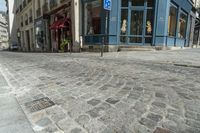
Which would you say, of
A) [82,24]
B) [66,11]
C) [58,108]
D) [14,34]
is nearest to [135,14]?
[82,24]

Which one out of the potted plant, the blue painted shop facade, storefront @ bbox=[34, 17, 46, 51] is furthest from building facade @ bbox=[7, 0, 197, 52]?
storefront @ bbox=[34, 17, 46, 51]

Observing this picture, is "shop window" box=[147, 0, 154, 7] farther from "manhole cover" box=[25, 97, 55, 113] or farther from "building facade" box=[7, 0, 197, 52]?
"manhole cover" box=[25, 97, 55, 113]

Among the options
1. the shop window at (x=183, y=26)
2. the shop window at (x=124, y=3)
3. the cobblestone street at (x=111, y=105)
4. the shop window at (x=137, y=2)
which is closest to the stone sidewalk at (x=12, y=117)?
the cobblestone street at (x=111, y=105)

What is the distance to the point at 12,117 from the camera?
261 centimetres

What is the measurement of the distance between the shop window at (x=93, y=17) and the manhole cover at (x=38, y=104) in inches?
399

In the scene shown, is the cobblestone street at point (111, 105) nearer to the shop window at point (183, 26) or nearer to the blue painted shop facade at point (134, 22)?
the blue painted shop facade at point (134, 22)

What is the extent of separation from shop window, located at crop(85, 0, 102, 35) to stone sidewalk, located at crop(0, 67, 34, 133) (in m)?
10.2

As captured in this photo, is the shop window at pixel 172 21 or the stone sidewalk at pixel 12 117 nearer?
the stone sidewalk at pixel 12 117

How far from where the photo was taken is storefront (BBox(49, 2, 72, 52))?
15.0 m

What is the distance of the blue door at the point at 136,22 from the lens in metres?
12.0

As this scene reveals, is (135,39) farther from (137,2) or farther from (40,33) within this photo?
(40,33)

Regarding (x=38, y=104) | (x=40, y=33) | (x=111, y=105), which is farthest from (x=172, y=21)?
(x=40, y=33)

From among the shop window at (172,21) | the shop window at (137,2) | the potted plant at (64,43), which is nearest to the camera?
the shop window at (137,2)

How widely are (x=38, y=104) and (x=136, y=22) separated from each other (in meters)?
10.7
